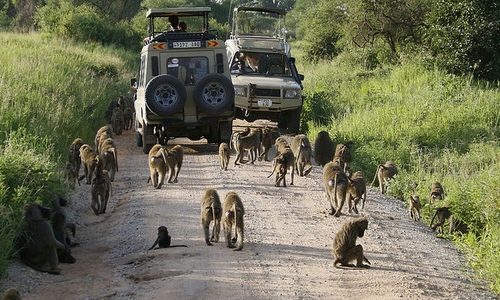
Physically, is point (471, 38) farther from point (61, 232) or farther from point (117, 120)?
point (61, 232)

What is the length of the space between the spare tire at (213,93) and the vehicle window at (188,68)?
2.29 feet

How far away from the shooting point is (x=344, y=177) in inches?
492

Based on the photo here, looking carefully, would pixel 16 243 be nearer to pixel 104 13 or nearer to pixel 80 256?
pixel 80 256

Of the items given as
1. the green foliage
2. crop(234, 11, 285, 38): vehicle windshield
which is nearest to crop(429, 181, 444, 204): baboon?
the green foliage

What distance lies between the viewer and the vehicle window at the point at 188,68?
18.3m

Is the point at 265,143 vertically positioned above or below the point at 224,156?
above

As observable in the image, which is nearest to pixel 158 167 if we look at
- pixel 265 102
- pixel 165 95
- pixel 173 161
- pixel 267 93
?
pixel 173 161

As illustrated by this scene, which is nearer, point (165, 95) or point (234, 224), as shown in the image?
point (234, 224)

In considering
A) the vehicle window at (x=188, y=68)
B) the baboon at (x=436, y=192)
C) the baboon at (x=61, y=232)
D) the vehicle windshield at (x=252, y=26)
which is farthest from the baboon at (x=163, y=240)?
the vehicle windshield at (x=252, y=26)

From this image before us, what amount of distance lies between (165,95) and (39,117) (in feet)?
8.85

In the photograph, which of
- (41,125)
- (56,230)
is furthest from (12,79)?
(56,230)

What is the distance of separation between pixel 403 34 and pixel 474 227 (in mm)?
20030

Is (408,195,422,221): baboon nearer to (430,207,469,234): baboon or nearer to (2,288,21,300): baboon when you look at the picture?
(430,207,469,234): baboon

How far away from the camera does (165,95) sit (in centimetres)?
1756
